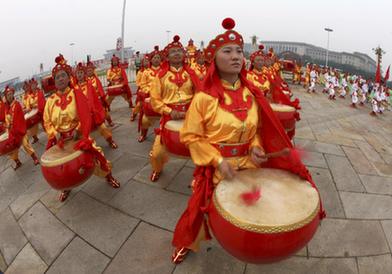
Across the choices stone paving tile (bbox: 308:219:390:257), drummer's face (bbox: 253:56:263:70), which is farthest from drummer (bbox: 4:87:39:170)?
stone paving tile (bbox: 308:219:390:257)

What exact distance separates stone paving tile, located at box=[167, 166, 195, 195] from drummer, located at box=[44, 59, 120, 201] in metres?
1.08

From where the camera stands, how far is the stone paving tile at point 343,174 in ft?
13.2

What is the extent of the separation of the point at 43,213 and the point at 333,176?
15.6 ft

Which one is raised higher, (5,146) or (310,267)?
(5,146)

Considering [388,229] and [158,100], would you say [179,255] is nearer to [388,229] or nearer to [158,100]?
[158,100]

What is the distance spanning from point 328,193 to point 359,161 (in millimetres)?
1642

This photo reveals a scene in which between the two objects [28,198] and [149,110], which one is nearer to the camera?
[28,198]

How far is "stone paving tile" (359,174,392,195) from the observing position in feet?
13.1

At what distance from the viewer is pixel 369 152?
5.46m

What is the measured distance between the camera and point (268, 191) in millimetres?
1901

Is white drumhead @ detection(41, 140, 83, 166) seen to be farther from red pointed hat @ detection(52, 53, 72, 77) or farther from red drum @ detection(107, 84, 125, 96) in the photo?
red drum @ detection(107, 84, 125, 96)

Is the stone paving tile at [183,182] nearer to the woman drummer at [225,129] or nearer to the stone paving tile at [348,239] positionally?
the woman drummer at [225,129]

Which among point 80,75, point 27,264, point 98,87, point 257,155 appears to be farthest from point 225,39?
point 98,87

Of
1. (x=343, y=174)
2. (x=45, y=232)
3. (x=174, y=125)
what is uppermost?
(x=174, y=125)
